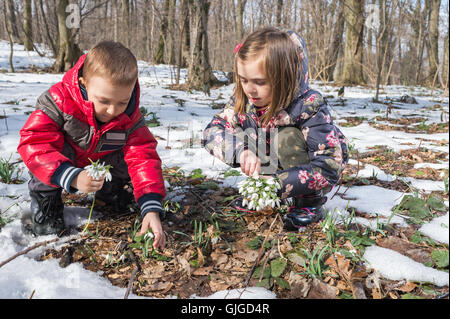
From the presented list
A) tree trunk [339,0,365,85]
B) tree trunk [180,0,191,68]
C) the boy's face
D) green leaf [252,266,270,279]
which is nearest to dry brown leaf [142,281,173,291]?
green leaf [252,266,270,279]

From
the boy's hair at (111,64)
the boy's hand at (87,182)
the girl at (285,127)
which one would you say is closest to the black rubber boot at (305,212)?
the girl at (285,127)

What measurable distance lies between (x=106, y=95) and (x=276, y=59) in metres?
1.01

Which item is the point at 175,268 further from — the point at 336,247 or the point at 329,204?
the point at 329,204

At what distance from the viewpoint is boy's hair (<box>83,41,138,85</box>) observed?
5.86 ft

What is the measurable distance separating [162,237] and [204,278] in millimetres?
325

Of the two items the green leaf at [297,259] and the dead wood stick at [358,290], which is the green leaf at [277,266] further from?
the dead wood stick at [358,290]

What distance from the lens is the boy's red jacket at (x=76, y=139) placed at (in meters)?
1.80

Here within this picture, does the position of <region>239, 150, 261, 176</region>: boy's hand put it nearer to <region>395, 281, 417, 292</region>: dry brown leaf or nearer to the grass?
<region>395, 281, 417, 292</region>: dry brown leaf

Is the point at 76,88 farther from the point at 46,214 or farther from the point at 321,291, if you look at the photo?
the point at 321,291

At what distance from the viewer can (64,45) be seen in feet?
32.8

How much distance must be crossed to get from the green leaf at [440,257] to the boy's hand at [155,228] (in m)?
1.37
